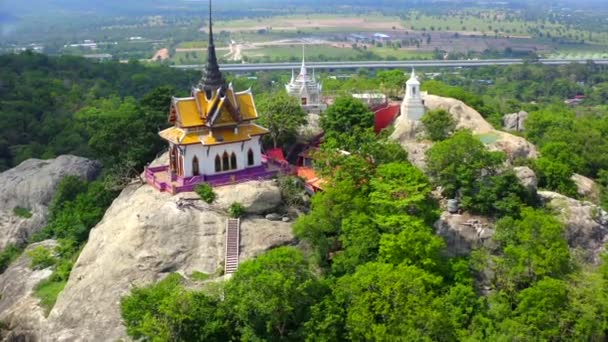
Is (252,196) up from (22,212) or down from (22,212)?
up

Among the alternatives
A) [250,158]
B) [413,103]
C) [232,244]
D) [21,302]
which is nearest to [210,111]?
[250,158]

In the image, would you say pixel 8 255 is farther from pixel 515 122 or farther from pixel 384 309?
pixel 515 122

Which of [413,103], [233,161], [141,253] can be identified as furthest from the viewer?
[413,103]

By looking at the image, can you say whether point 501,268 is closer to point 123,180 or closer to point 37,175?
point 123,180

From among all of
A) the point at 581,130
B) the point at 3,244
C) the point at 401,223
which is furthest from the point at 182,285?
the point at 581,130

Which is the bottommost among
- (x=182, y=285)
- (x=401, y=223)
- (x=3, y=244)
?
(x=3, y=244)
